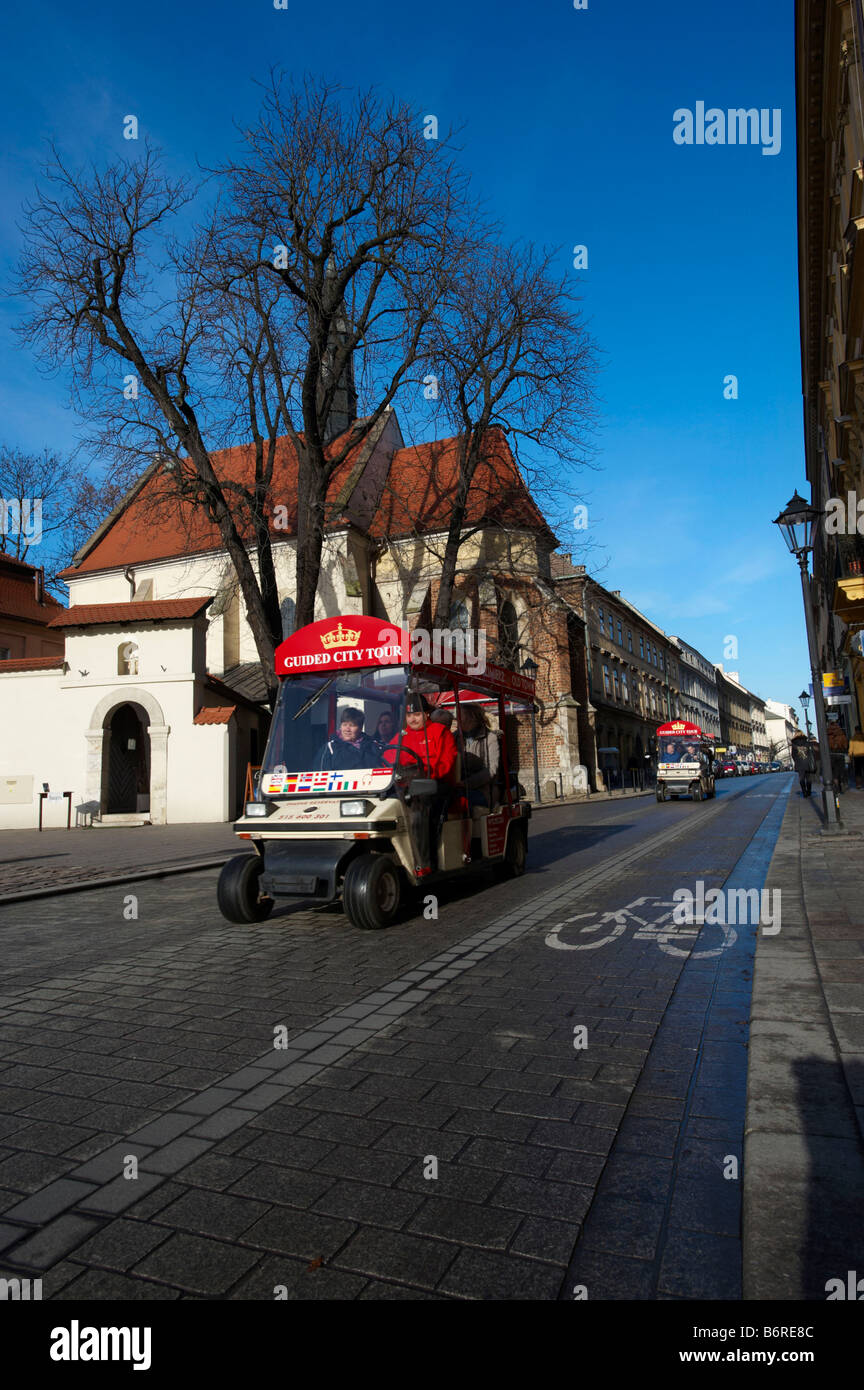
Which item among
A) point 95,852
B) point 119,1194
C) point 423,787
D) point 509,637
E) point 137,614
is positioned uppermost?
point 509,637

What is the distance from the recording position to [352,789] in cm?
768

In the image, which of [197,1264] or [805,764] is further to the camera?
[805,764]

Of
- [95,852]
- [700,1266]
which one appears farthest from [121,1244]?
[95,852]

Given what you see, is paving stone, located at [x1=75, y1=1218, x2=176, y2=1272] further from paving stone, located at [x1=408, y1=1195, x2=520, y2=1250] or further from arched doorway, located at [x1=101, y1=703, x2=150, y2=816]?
arched doorway, located at [x1=101, y1=703, x2=150, y2=816]

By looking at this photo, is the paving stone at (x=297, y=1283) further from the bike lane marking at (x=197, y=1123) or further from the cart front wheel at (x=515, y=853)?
the cart front wheel at (x=515, y=853)

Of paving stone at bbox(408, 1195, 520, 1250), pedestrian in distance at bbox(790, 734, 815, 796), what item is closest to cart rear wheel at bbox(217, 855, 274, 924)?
paving stone at bbox(408, 1195, 520, 1250)

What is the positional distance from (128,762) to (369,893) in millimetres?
20285

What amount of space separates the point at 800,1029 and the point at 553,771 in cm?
3167

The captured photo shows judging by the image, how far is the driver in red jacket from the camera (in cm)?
781

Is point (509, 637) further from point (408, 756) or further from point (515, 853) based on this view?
point (408, 756)

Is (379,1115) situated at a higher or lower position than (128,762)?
lower
